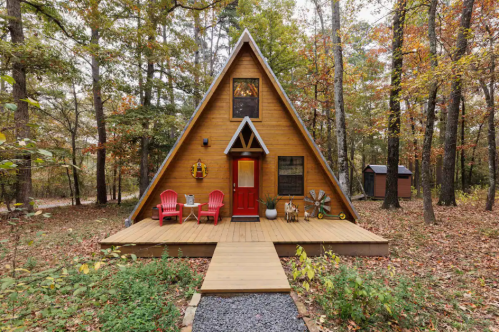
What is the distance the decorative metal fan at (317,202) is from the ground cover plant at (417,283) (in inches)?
71.8

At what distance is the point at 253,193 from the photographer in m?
7.20

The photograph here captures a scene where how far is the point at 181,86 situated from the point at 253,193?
270 inches

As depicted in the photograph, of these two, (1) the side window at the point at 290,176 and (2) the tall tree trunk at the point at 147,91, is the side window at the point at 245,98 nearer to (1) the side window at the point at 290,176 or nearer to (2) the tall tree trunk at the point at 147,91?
(1) the side window at the point at 290,176

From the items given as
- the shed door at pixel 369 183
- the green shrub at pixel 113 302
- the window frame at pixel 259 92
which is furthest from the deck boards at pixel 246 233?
the shed door at pixel 369 183

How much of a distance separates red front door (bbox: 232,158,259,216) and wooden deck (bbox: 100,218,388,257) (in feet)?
3.28

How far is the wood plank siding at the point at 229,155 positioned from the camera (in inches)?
276

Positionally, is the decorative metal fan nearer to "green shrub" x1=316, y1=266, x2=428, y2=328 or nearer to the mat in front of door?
the mat in front of door

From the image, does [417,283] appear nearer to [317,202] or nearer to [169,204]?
[317,202]

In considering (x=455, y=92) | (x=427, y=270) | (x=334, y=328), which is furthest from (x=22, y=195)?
(x=455, y=92)

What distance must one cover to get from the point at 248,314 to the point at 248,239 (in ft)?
7.38

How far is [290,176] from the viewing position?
23.6 ft

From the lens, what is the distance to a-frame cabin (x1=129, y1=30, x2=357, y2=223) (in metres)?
7.02

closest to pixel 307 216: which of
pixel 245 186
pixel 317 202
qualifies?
pixel 317 202

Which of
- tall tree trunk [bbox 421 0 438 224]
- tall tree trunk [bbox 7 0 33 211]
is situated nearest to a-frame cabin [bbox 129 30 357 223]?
tall tree trunk [bbox 421 0 438 224]
